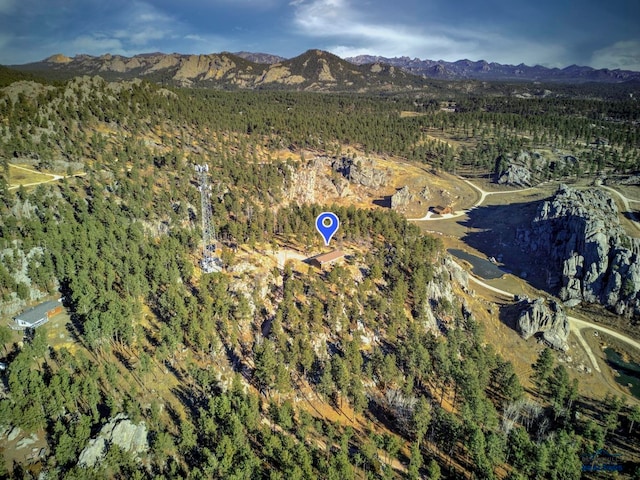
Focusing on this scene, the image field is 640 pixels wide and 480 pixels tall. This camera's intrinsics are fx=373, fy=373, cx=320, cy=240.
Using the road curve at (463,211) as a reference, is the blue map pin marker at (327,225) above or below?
above

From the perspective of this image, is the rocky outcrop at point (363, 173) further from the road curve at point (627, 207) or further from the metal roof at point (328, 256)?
the road curve at point (627, 207)

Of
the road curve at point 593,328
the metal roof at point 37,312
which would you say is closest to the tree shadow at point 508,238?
the road curve at point 593,328

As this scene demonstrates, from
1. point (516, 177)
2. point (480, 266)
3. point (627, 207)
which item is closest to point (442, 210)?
point (480, 266)

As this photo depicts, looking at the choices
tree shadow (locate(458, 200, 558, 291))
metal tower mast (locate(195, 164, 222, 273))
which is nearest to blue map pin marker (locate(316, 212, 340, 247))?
metal tower mast (locate(195, 164, 222, 273))

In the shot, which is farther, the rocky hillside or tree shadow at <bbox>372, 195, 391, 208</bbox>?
tree shadow at <bbox>372, 195, 391, 208</bbox>

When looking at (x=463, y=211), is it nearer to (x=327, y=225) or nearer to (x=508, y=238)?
→ (x=508, y=238)

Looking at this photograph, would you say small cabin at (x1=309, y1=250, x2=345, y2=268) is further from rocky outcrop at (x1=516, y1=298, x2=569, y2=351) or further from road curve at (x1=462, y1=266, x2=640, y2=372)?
road curve at (x1=462, y1=266, x2=640, y2=372)
